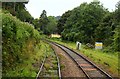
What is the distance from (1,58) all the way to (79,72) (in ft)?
17.5

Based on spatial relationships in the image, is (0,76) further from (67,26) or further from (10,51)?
(67,26)

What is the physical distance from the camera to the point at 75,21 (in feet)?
246

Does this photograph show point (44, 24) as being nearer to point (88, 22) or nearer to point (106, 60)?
point (88, 22)

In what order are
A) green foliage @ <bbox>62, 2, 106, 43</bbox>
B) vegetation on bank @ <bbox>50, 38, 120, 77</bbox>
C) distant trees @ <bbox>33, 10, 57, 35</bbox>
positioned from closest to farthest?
vegetation on bank @ <bbox>50, 38, 120, 77</bbox>, green foliage @ <bbox>62, 2, 106, 43</bbox>, distant trees @ <bbox>33, 10, 57, 35</bbox>

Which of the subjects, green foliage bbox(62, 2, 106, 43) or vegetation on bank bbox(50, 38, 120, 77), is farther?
green foliage bbox(62, 2, 106, 43)

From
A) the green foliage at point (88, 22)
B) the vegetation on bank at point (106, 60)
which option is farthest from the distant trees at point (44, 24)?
the vegetation on bank at point (106, 60)

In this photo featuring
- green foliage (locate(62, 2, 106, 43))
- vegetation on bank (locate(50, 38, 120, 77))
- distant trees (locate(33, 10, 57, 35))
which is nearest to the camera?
vegetation on bank (locate(50, 38, 120, 77))

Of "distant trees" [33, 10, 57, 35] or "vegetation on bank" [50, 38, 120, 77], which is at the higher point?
"distant trees" [33, 10, 57, 35]

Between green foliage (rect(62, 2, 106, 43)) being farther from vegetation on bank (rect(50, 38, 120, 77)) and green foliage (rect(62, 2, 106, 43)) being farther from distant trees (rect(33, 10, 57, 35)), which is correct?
distant trees (rect(33, 10, 57, 35))

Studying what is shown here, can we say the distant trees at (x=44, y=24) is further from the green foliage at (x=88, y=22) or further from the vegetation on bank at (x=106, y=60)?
the vegetation on bank at (x=106, y=60)

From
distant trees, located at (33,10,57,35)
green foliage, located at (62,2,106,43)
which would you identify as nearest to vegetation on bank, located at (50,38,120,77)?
green foliage, located at (62,2,106,43)

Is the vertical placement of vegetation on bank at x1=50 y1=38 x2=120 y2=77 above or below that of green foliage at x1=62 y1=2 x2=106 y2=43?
below

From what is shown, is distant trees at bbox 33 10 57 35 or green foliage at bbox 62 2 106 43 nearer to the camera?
green foliage at bbox 62 2 106 43

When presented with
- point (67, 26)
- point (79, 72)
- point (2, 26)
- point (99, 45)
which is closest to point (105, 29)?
point (99, 45)
